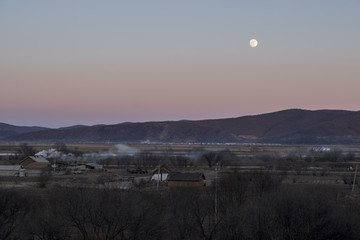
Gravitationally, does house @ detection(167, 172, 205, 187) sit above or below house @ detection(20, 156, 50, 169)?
below

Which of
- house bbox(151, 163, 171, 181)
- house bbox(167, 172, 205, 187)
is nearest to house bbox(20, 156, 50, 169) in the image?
house bbox(151, 163, 171, 181)

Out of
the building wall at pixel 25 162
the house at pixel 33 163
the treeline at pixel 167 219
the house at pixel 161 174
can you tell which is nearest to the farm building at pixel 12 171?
the building wall at pixel 25 162

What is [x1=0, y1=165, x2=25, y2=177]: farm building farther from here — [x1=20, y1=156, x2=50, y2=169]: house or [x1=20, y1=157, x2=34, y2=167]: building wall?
[x1=20, y1=156, x2=50, y2=169]: house

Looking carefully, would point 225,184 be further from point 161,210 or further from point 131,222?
point 131,222

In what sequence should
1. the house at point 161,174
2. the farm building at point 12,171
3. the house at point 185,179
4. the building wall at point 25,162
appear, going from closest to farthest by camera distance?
the house at point 185,179 < the house at point 161,174 < the farm building at point 12,171 < the building wall at point 25,162

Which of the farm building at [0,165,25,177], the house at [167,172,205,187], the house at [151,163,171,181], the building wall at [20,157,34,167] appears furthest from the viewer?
the building wall at [20,157,34,167]

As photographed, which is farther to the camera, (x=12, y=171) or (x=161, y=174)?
(x=12, y=171)

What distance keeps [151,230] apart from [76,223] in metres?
3.79

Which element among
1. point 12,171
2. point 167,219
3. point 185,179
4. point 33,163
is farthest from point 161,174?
point 167,219

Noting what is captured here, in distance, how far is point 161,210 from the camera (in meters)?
29.1

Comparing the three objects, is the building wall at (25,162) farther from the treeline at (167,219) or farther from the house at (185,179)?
the treeline at (167,219)

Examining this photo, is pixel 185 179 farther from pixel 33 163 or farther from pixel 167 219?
pixel 33 163

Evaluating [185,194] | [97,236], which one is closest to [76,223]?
[97,236]

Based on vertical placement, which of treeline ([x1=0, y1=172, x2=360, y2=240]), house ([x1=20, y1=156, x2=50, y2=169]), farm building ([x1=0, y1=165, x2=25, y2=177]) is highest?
house ([x1=20, y1=156, x2=50, y2=169])
